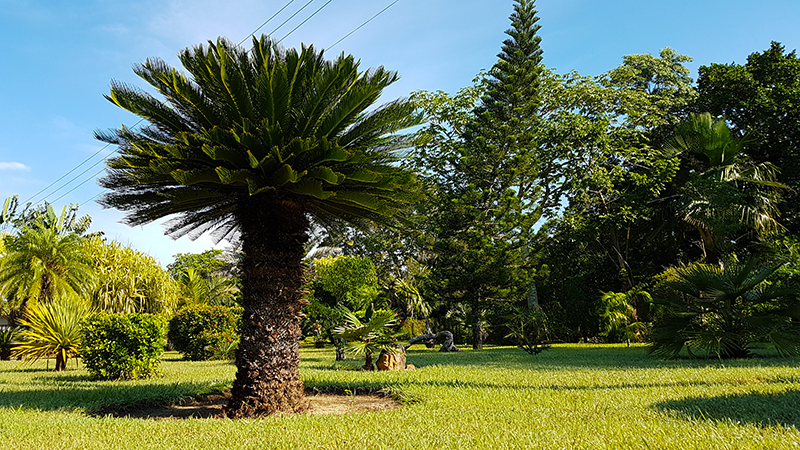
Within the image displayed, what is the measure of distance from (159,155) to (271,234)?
4.89ft

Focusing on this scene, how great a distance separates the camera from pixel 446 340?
52.5 ft

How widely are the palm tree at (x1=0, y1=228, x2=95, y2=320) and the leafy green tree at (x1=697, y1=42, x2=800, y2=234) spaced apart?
25.1 m

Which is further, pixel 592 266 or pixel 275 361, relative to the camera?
pixel 592 266

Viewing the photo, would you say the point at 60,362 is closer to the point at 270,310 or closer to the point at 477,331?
the point at 270,310

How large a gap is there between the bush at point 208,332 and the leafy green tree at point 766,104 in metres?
20.1

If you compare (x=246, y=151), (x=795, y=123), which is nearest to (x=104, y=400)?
(x=246, y=151)

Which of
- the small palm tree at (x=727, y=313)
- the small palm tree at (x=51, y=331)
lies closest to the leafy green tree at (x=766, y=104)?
the small palm tree at (x=727, y=313)

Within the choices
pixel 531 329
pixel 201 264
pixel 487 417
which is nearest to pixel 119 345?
pixel 487 417

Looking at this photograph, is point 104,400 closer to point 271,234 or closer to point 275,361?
point 275,361

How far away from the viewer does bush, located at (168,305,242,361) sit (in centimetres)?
1480

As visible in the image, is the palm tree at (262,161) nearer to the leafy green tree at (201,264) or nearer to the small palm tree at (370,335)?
the small palm tree at (370,335)

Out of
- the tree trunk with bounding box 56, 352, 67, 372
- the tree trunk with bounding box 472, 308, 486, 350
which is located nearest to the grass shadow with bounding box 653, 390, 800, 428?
the tree trunk with bounding box 56, 352, 67, 372

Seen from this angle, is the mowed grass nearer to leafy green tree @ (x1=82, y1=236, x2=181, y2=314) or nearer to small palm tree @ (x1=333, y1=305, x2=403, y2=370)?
small palm tree @ (x1=333, y1=305, x2=403, y2=370)

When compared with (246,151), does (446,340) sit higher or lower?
lower
